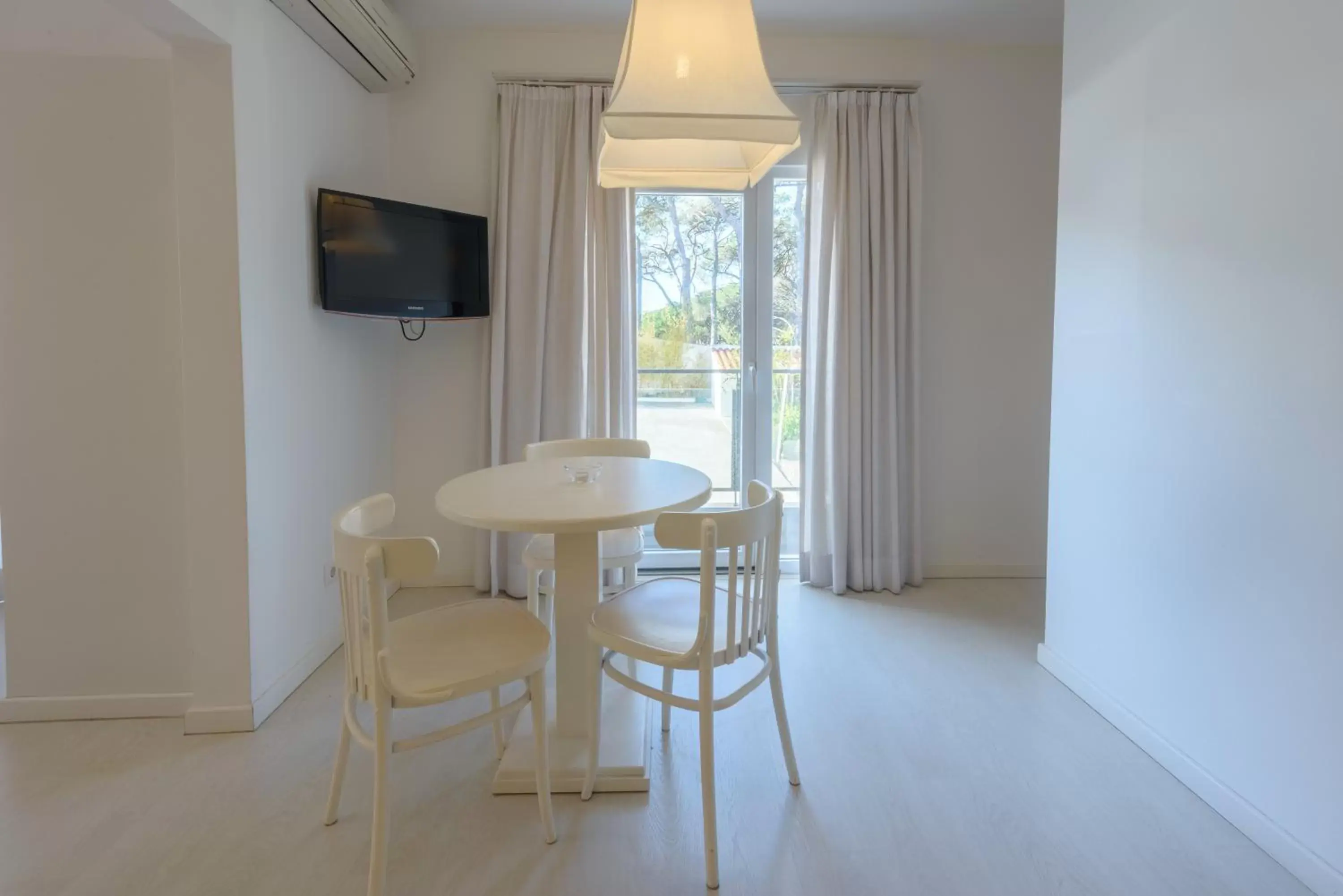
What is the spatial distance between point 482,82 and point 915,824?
3576 millimetres

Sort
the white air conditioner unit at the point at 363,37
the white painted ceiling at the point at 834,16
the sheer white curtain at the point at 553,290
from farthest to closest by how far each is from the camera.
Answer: the sheer white curtain at the point at 553,290, the white painted ceiling at the point at 834,16, the white air conditioner unit at the point at 363,37

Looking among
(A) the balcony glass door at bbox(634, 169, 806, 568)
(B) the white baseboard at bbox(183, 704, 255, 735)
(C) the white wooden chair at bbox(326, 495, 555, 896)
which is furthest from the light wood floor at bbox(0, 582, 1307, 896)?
(A) the balcony glass door at bbox(634, 169, 806, 568)

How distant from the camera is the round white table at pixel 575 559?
65.4 inches

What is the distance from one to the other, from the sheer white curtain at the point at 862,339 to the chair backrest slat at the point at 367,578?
96.9 inches

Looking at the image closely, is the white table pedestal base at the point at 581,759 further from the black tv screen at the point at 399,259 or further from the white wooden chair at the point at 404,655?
the black tv screen at the point at 399,259

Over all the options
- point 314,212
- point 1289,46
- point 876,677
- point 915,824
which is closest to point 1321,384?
point 1289,46

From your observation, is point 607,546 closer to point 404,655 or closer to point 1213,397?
point 404,655

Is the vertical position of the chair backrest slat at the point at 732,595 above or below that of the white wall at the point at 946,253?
below

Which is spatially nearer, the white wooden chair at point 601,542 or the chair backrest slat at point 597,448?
the white wooden chair at point 601,542

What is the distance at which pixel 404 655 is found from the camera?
1.64 metres

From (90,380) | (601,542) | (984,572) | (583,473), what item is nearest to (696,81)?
(583,473)

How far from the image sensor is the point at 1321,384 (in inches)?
61.6

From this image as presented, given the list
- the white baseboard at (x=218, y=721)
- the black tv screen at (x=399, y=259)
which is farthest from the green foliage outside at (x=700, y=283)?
the white baseboard at (x=218, y=721)

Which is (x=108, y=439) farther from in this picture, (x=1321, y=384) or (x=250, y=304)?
(x=1321, y=384)
